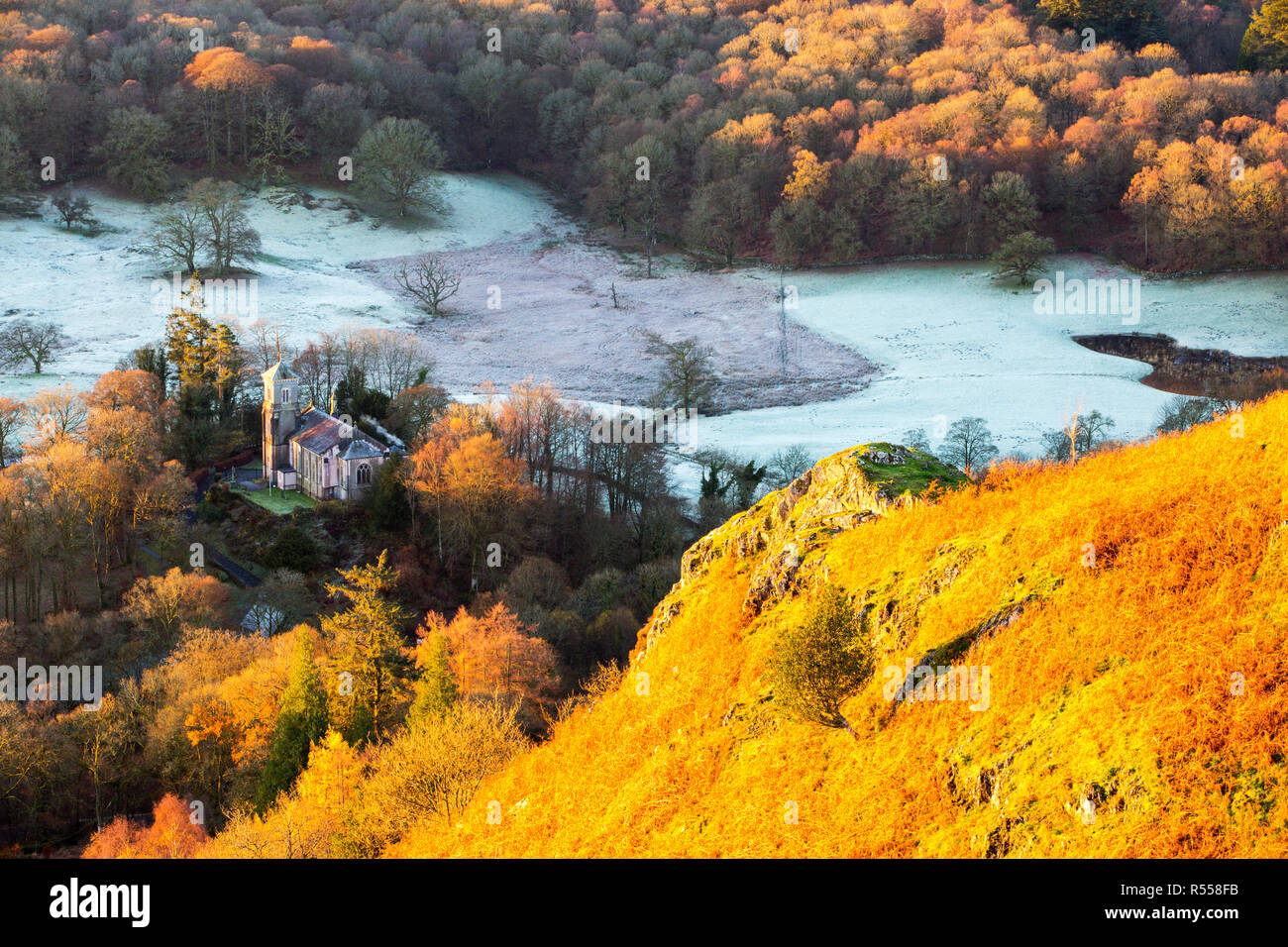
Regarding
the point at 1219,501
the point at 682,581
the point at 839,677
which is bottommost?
the point at 682,581

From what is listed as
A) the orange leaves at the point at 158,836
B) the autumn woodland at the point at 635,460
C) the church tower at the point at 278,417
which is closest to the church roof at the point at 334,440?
the autumn woodland at the point at 635,460

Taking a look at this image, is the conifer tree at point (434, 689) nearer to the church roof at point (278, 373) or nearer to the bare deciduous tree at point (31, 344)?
the church roof at point (278, 373)

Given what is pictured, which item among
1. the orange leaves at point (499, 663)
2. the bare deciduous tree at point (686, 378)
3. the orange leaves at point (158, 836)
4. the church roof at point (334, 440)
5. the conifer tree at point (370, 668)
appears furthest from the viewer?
the bare deciduous tree at point (686, 378)

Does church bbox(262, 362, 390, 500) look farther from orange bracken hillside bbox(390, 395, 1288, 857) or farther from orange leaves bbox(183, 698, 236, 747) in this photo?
orange bracken hillside bbox(390, 395, 1288, 857)

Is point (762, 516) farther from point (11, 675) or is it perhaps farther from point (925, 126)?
point (925, 126)

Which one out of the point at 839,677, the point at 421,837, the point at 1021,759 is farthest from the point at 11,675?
the point at 1021,759

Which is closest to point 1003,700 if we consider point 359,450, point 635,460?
point 635,460
